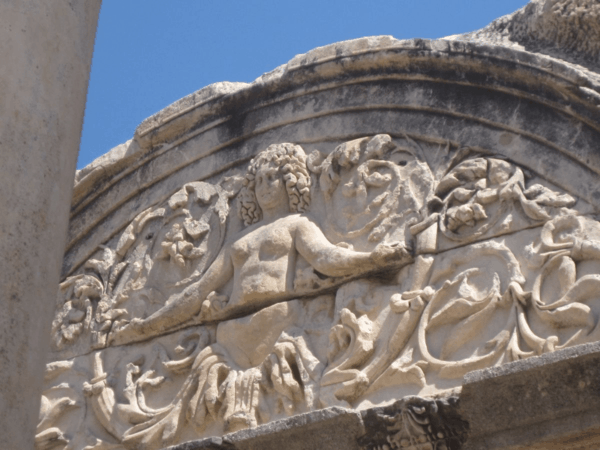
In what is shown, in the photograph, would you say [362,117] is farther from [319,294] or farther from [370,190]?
[319,294]

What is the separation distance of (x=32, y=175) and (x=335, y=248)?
2882 mm

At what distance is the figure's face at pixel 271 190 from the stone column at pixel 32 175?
2906 millimetres

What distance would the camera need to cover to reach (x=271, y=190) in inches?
225

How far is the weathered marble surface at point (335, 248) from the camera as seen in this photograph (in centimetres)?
466

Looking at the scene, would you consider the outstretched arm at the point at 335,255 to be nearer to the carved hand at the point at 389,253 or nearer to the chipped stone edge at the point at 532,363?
the carved hand at the point at 389,253

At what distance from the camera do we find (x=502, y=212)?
16.0ft

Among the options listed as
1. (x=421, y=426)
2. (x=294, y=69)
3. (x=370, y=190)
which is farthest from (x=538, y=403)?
(x=294, y=69)

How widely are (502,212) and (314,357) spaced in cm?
113

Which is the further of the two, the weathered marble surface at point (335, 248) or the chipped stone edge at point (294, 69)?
the chipped stone edge at point (294, 69)

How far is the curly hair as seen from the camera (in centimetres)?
564

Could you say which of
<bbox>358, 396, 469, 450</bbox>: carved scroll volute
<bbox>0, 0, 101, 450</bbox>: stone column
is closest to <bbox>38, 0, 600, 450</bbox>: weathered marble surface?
<bbox>358, 396, 469, 450</bbox>: carved scroll volute

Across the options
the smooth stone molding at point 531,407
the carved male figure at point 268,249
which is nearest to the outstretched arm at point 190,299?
the carved male figure at point 268,249

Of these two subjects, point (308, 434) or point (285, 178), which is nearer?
point (308, 434)

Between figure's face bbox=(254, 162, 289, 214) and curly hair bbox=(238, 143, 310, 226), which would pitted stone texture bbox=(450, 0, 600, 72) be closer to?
curly hair bbox=(238, 143, 310, 226)
